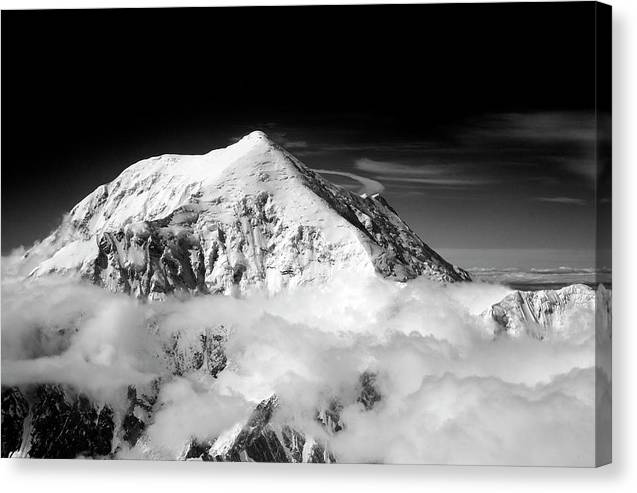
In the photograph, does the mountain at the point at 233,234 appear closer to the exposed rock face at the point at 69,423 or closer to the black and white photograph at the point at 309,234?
the black and white photograph at the point at 309,234

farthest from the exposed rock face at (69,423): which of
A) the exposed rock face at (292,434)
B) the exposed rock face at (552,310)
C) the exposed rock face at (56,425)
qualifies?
the exposed rock face at (552,310)

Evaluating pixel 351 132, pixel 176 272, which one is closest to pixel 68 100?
pixel 176 272

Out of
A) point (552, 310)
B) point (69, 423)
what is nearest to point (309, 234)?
point (552, 310)

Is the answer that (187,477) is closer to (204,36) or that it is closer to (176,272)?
(176,272)

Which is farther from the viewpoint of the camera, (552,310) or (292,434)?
(292,434)

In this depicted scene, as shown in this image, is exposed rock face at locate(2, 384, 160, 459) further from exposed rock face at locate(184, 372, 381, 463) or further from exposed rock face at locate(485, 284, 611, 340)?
exposed rock face at locate(485, 284, 611, 340)

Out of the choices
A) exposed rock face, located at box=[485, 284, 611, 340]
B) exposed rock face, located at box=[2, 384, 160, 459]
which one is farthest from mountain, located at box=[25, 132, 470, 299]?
exposed rock face, located at box=[2, 384, 160, 459]

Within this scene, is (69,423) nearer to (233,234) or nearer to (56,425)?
(56,425)
